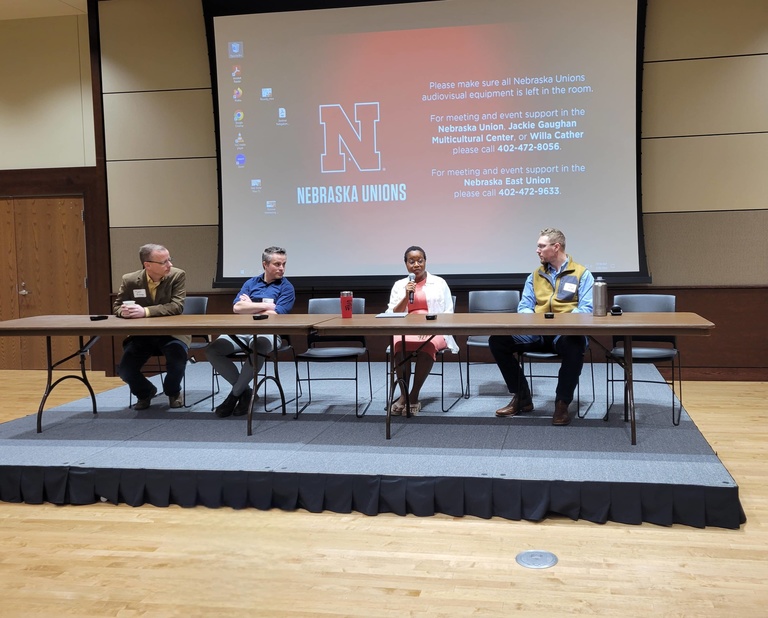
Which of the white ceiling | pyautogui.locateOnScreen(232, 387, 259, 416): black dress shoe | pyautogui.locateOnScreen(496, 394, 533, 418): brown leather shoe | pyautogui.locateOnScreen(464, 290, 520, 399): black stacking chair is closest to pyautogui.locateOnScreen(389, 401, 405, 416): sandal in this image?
pyautogui.locateOnScreen(496, 394, 533, 418): brown leather shoe

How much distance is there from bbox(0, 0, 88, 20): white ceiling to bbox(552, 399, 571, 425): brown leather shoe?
5.52 m

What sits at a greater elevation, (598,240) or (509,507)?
(598,240)

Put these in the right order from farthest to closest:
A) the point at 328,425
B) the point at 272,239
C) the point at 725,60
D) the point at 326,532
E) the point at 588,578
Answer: the point at 272,239 → the point at 725,60 → the point at 328,425 → the point at 326,532 → the point at 588,578

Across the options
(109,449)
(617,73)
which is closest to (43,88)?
(109,449)

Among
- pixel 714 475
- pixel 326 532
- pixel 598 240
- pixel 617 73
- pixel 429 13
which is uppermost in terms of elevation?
pixel 429 13

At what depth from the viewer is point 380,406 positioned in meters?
4.36

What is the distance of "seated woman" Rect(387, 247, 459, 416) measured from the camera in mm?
4141

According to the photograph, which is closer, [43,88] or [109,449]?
[109,449]

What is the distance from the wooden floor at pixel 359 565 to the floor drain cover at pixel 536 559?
0.03m

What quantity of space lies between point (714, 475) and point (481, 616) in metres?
1.33

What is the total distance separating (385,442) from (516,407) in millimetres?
934

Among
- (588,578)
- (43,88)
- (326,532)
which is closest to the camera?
(588,578)

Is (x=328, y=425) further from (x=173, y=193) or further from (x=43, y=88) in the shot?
(x=43, y=88)

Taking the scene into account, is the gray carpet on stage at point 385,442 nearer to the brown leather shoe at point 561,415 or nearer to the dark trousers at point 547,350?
the brown leather shoe at point 561,415
